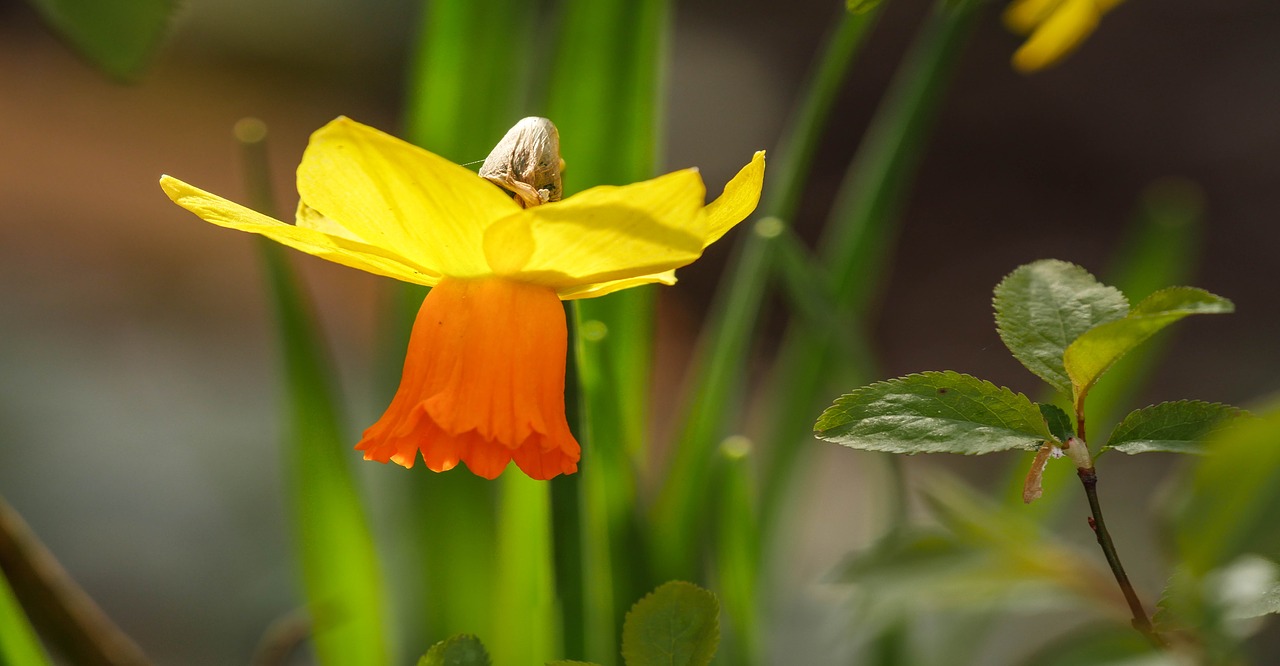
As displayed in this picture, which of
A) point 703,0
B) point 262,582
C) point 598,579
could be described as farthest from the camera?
point 703,0

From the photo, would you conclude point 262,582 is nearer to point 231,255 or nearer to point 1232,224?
point 231,255

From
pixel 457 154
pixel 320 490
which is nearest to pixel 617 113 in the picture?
pixel 457 154

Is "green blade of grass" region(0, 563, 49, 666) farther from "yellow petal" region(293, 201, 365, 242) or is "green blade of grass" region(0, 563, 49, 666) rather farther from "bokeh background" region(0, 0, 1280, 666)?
"bokeh background" region(0, 0, 1280, 666)

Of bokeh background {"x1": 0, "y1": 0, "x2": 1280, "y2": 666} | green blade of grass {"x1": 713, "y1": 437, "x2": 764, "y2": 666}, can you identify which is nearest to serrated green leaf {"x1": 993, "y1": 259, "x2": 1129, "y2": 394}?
green blade of grass {"x1": 713, "y1": 437, "x2": 764, "y2": 666}

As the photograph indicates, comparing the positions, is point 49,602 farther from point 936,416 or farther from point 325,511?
point 936,416

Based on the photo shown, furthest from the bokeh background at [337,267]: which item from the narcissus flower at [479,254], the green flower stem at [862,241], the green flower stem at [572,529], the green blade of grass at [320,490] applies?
the narcissus flower at [479,254]

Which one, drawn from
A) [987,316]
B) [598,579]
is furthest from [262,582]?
[987,316]
